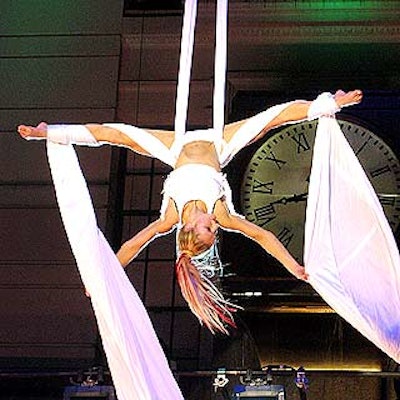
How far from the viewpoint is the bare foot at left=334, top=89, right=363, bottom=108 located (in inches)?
123

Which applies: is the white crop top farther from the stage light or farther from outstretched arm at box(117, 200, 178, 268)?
the stage light

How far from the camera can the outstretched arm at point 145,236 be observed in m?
3.35

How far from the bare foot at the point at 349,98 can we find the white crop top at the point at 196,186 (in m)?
0.44

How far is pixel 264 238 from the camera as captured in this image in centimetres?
Answer: 330

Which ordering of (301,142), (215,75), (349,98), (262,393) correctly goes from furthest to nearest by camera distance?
(301,142), (262,393), (215,75), (349,98)

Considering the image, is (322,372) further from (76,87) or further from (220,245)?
(76,87)

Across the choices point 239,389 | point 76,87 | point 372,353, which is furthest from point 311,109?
point 76,87

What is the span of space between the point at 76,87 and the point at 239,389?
196 centimetres

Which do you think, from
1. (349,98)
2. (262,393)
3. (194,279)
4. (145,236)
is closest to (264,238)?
(194,279)

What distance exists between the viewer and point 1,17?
5496 mm

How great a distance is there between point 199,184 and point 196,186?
0.04ft

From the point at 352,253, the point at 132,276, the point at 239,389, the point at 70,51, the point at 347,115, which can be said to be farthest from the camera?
the point at 70,51

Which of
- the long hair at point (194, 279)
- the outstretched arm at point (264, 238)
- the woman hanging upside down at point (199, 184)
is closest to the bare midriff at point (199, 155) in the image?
the woman hanging upside down at point (199, 184)

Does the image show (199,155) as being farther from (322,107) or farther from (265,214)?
(265,214)
